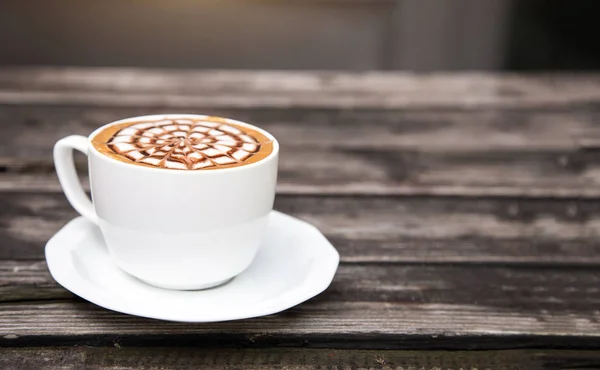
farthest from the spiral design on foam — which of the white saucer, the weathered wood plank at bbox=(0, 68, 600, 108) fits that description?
the weathered wood plank at bbox=(0, 68, 600, 108)

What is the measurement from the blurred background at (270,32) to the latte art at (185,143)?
65.0 inches

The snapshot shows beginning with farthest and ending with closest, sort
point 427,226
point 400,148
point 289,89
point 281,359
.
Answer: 1. point 289,89
2. point 400,148
3. point 427,226
4. point 281,359

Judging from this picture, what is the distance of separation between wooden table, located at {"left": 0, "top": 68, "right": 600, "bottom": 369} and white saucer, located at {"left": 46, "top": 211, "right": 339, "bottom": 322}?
23 millimetres

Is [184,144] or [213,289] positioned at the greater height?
[184,144]

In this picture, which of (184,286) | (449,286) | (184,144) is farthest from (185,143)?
(449,286)

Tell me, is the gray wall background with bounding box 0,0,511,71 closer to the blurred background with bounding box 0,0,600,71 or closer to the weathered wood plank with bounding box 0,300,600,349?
the blurred background with bounding box 0,0,600,71

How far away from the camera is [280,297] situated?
0.48 meters

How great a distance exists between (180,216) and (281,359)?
0.41ft

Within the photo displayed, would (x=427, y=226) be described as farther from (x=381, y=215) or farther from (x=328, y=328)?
(x=328, y=328)

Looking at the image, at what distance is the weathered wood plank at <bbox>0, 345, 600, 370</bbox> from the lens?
0.46 meters

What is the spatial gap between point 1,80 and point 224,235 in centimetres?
91

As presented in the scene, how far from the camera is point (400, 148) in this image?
3.24ft

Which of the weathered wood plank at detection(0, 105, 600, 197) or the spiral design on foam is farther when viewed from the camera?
the weathered wood plank at detection(0, 105, 600, 197)

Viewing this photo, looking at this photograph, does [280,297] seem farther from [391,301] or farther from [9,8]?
[9,8]
